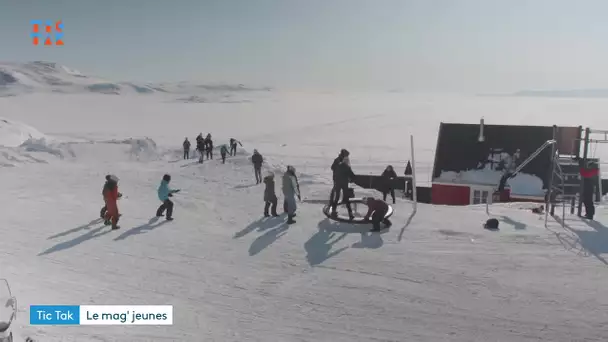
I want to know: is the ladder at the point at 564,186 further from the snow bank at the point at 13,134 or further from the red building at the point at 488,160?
the snow bank at the point at 13,134

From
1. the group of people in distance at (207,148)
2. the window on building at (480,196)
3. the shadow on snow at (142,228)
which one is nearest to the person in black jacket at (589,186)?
the window on building at (480,196)

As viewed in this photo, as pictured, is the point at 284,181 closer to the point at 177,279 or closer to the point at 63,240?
the point at 177,279

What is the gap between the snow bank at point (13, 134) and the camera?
40.7 meters

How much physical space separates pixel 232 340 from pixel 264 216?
256 inches

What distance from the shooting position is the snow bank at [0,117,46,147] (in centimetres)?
4069

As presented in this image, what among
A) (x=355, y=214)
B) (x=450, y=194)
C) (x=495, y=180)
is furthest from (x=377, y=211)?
(x=495, y=180)

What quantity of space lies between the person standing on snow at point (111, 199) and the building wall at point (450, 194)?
1653cm

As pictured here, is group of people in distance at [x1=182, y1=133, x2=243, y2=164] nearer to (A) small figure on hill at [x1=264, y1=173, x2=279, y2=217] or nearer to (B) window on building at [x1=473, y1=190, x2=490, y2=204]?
(A) small figure on hill at [x1=264, y1=173, x2=279, y2=217]

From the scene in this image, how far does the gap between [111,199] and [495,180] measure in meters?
18.6

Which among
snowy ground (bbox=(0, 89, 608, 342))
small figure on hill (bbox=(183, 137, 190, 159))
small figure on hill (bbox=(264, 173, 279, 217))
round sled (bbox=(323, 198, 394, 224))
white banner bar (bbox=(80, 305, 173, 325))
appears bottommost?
white banner bar (bbox=(80, 305, 173, 325))

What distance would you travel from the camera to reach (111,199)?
12023mm

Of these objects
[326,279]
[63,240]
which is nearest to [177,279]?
[326,279]

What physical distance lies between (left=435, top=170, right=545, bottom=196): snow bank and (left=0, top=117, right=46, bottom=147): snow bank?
117 feet

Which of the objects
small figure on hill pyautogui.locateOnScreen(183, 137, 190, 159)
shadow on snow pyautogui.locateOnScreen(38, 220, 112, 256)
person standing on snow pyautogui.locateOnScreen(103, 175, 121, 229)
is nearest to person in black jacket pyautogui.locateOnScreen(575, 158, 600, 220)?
person standing on snow pyautogui.locateOnScreen(103, 175, 121, 229)
